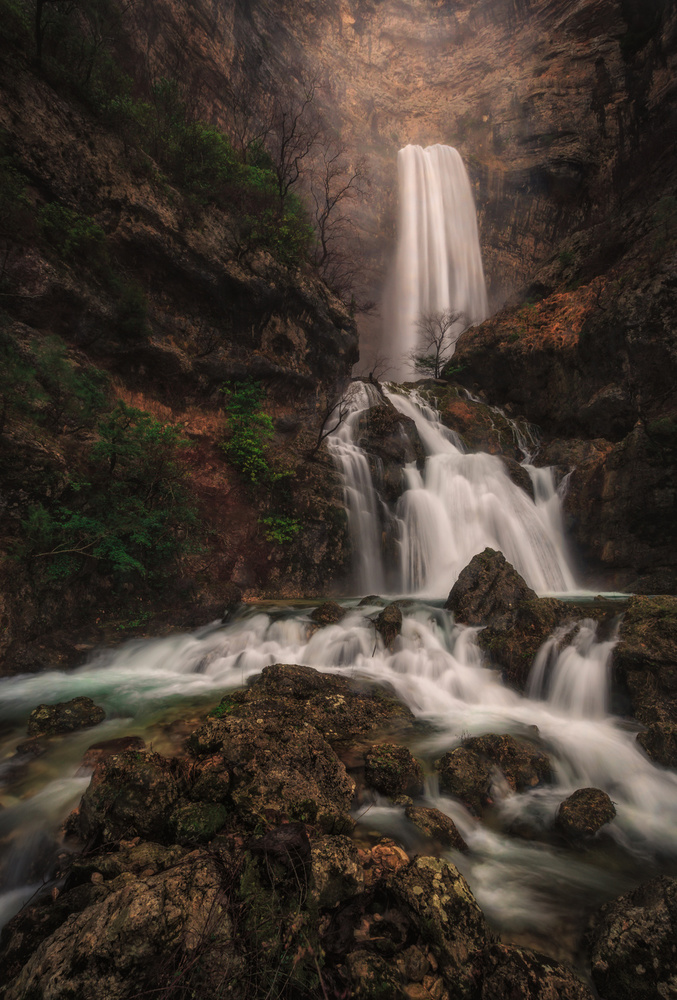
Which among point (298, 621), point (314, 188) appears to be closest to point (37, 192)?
point (298, 621)

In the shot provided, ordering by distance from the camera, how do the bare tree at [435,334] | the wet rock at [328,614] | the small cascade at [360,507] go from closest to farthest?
the wet rock at [328,614] → the small cascade at [360,507] → the bare tree at [435,334]

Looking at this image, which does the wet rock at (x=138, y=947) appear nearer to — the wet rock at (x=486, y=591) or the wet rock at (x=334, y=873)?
the wet rock at (x=334, y=873)

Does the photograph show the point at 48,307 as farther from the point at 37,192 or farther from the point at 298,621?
the point at 298,621

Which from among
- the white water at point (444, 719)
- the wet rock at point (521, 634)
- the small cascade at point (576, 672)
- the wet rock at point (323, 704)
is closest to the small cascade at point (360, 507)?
the white water at point (444, 719)

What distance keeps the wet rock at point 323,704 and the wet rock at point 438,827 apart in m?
1.44

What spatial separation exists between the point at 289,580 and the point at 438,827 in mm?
8846

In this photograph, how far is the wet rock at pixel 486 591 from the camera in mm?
8531

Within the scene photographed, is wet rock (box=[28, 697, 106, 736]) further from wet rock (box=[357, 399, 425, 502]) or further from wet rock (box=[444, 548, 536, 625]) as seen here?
wet rock (box=[357, 399, 425, 502])

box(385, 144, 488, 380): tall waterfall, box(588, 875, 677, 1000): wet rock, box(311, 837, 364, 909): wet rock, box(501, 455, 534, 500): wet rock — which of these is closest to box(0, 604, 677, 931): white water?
box(588, 875, 677, 1000): wet rock

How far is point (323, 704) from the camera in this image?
18.7 feet

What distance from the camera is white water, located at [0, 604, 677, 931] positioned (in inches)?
139

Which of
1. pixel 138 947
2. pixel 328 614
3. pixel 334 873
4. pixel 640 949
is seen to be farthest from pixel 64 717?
pixel 640 949

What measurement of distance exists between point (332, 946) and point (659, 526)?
1393cm

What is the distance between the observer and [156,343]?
40.1 feet
